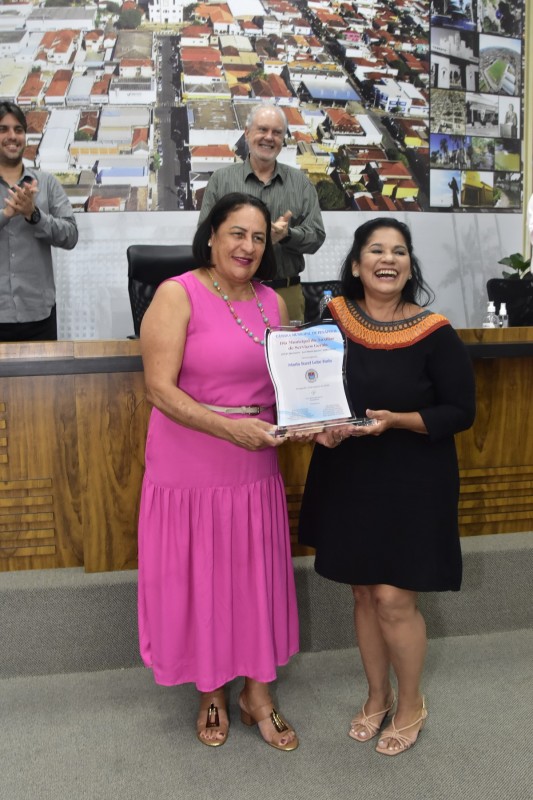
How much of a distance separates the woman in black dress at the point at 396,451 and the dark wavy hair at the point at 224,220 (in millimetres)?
192

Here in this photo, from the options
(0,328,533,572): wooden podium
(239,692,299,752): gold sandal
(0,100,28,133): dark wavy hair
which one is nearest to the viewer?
(239,692,299,752): gold sandal

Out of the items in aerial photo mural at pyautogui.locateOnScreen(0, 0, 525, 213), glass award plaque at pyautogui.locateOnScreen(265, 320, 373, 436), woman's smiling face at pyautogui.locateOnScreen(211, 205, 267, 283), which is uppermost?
aerial photo mural at pyautogui.locateOnScreen(0, 0, 525, 213)

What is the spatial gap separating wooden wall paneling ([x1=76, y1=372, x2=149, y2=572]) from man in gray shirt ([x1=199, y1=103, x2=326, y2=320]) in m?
1.03

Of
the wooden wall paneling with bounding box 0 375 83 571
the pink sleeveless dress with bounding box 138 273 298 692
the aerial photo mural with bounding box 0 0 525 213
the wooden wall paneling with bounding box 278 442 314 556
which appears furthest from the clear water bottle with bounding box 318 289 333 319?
the aerial photo mural with bounding box 0 0 525 213

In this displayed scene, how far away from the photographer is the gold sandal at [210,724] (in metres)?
1.79

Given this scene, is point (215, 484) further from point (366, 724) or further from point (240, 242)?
point (366, 724)

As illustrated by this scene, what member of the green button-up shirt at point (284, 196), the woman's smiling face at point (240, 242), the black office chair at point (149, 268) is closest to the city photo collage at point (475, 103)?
the green button-up shirt at point (284, 196)

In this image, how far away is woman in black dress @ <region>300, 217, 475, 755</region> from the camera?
1610mm

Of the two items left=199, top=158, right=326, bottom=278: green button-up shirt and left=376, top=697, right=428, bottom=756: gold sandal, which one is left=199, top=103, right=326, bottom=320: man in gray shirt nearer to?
left=199, top=158, right=326, bottom=278: green button-up shirt

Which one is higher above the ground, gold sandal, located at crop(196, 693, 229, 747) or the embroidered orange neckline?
the embroidered orange neckline

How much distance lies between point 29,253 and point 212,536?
Result: 191 cm

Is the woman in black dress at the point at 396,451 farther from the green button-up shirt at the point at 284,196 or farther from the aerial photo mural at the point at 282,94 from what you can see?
the aerial photo mural at the point at 282,94

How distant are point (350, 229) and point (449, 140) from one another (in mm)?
999

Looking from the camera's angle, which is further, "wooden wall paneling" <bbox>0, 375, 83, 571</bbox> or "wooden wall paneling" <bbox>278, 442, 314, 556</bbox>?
"wooden wall paneling" <bbox>278, 442, 314, 556</bbox>
